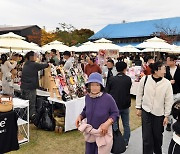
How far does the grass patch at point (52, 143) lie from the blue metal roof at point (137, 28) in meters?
27.3

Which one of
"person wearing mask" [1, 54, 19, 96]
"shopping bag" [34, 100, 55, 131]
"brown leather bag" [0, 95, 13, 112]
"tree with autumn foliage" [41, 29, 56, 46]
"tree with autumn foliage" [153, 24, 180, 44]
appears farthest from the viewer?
"tree with autumn foliage" [41, 29, 56, 46]

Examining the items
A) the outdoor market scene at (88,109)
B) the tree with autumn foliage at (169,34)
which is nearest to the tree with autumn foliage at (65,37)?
the tree with autumn foliage at (169,34)

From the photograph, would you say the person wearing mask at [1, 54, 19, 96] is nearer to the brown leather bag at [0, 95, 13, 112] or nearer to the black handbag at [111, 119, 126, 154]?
the brown leather bag at [0, 95, 13, 112]

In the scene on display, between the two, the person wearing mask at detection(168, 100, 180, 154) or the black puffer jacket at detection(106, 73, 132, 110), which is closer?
the person wearing mask at detection(168, 100, 180, 154)

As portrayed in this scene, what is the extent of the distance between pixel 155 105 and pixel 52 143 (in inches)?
91.7

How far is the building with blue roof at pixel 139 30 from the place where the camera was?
3016 cm

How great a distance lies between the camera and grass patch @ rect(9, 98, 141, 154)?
443 cm

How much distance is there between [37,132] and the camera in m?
5.36

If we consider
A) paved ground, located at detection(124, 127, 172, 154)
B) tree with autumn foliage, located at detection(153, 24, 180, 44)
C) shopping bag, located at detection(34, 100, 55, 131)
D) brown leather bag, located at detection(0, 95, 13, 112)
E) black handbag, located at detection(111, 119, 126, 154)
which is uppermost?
tree with autumn foliage, located at detection(153, 24, 180, 44)

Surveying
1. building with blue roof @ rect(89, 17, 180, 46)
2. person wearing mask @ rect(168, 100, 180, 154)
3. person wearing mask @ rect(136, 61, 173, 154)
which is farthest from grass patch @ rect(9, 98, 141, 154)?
building with blue roof @ rect(89, 17, 180, 46)

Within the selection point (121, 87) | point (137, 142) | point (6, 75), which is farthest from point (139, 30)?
point (121, 87)

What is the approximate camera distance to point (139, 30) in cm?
3434

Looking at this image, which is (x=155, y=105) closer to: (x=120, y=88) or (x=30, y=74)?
(x=120, y=88)

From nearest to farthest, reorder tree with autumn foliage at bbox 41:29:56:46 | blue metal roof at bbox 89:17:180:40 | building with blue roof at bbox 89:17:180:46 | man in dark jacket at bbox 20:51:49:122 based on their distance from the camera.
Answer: man in dark jacket at bbox 20:51:49:122 < building with blue roof at bbox 89:17:180:46 < blue metal roof at bbox 89:17:180:40 < tree with autumn foliage at bbox 41:29:56:46
